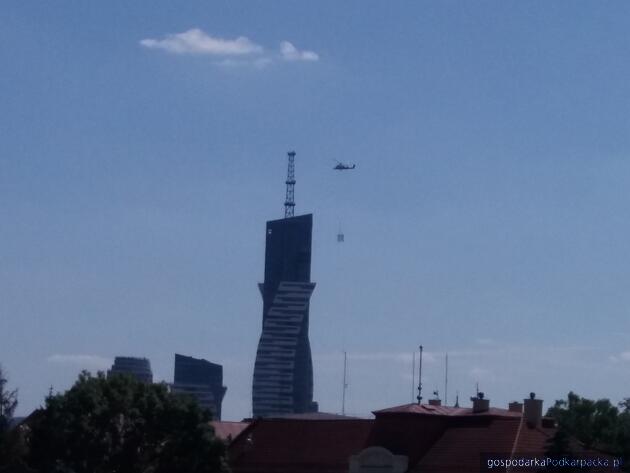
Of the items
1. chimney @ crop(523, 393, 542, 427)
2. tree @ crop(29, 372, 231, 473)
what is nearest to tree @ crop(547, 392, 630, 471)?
chimney @ crop(523, 393, 542, 427)

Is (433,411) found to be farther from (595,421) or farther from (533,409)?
(595,421)

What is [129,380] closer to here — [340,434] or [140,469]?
[140,469]

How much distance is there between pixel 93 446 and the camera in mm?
74812

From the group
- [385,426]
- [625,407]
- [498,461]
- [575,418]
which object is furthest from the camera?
[625,407]

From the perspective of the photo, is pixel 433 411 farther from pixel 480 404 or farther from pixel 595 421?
pixel 595 421

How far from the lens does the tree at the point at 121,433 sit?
74.5 meters

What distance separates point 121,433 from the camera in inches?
3004

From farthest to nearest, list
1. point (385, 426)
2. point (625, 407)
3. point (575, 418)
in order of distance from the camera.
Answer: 1. point (625, 407)
2. point (575, 418)
3. point (385, 426)

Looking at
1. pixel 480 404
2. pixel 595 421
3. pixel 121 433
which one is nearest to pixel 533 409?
pixel 480 404

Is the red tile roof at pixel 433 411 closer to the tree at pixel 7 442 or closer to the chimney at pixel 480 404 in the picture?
the chimney at pixel 480 404

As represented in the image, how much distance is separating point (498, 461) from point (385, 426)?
12081 millimetres

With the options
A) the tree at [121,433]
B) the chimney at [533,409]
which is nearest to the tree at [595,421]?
the chimney at [533,409]

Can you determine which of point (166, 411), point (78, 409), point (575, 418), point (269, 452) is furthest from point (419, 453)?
point (575, 418)

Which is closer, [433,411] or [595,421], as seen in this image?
[433,411]
